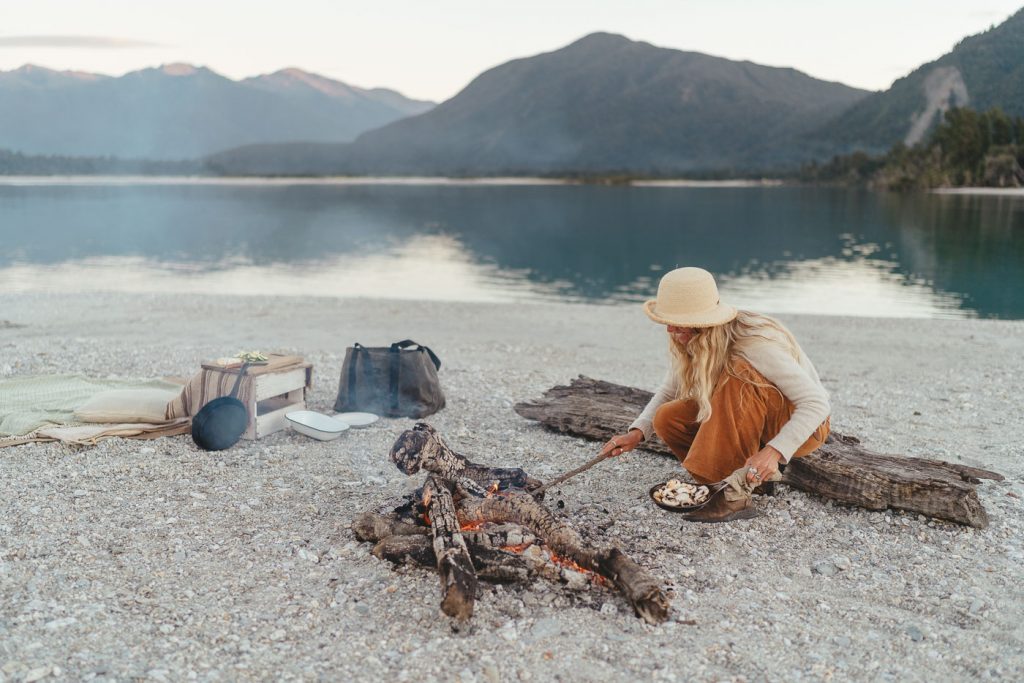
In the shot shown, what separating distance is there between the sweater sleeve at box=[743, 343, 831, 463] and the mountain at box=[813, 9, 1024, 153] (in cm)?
13674

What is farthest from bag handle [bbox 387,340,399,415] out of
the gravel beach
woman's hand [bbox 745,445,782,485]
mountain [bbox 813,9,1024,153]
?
mountain [bbox 813,9,1024,153]

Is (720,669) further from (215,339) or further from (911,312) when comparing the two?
(911,312)

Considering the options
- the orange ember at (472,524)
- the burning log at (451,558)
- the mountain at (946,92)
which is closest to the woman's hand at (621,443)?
the orange ember at (472,524)

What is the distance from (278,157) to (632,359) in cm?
19073

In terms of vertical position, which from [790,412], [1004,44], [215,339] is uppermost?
[1004,44]

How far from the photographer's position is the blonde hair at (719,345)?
14.1 ft

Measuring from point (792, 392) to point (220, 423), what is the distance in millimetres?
3736

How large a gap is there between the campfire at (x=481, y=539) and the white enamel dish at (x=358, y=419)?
177 centimetres

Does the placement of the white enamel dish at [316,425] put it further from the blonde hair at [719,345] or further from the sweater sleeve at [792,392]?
the sweater sleeve at [792,392]

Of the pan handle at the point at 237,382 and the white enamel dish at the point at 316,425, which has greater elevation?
the pan handle at the point at 237,382

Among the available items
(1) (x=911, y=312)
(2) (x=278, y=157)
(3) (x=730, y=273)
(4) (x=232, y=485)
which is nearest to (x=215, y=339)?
(4) (x=232, y=485)

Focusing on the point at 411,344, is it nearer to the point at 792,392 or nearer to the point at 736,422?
the point at 736,422

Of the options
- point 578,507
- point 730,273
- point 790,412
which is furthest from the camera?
point 730,273

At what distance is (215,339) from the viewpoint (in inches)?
445
